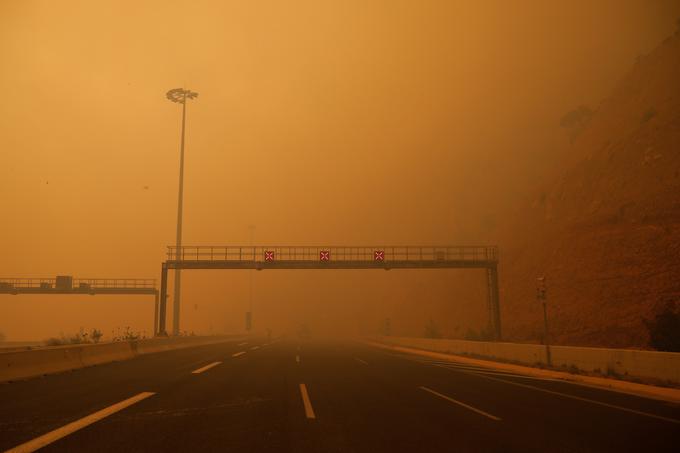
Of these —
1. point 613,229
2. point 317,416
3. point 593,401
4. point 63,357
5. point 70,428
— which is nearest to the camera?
point 70,428

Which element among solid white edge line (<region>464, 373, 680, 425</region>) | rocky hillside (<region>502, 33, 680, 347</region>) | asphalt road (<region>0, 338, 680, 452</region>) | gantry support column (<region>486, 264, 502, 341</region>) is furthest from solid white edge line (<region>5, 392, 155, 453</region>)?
gantry support column (<region>486, 264, 502, 341</region>)

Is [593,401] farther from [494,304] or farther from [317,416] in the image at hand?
[494,304]

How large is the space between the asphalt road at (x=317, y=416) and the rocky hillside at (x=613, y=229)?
19297 millimetres

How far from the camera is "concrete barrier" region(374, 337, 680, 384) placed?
14.5 meters

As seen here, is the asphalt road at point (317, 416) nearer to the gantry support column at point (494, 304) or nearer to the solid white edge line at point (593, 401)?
the solid white edge line at point (593, 401)

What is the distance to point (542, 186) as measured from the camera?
7519cm

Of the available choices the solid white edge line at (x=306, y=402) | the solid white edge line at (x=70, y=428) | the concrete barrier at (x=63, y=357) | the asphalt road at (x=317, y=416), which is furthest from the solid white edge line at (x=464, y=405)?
the concrete barrier at (x=63, y=357)

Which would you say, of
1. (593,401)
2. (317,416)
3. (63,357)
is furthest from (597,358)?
(63,357)

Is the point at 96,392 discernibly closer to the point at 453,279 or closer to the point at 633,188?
the point at 633,188

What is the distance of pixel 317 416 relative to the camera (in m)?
8.88

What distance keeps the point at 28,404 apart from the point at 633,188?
52.4 metres

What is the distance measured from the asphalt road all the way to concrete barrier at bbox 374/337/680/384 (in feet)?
7.60

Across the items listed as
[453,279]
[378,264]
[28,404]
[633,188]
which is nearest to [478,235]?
[453,279]

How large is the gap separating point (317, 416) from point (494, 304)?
3083cm
